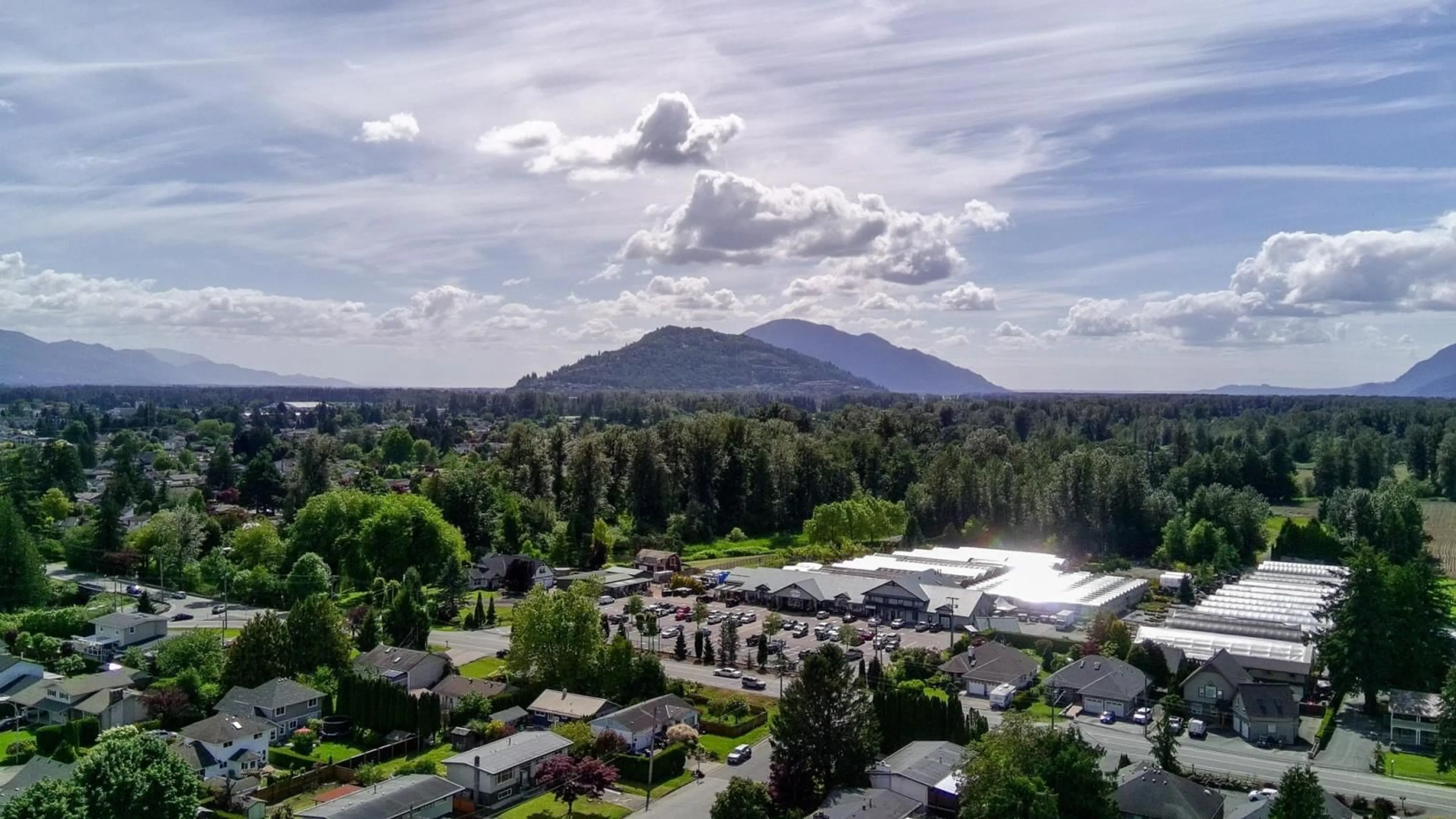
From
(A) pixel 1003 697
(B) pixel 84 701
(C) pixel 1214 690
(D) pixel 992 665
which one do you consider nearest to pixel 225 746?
(B) pixel 84 701

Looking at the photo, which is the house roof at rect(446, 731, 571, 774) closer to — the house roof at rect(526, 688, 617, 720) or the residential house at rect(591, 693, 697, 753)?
the residential house at rect(591, 693, 697, 753)

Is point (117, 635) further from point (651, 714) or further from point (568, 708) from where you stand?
point (651, 714)

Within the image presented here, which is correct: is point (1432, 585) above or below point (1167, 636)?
above

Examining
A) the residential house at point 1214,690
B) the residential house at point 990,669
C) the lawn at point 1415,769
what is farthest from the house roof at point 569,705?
the lawn at point 1415,769

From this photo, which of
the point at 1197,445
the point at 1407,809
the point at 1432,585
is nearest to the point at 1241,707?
the point at 1407,809

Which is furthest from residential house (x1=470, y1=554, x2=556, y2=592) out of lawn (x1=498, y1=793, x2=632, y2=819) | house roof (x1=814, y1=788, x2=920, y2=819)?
house roof (x1=814, y1=788, x2=920, y2=819)

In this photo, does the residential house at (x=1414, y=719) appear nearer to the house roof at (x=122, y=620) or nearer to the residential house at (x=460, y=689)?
the residential house at (x=460, y=689)

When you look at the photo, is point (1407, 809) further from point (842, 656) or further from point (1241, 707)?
point (842, 656)
